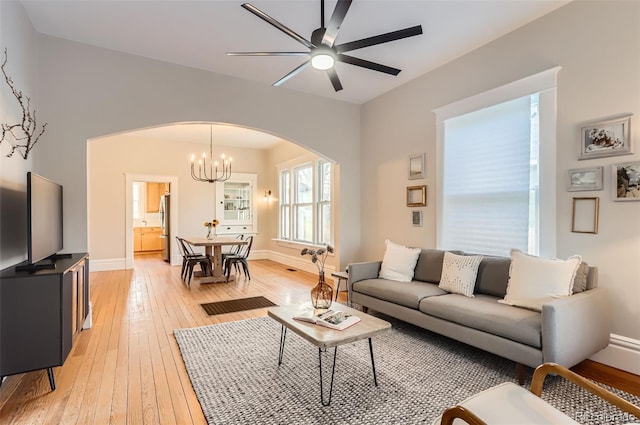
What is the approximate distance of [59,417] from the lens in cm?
208

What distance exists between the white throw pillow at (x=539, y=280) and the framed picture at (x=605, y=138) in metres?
0.92

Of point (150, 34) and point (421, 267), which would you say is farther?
point (421, 267)

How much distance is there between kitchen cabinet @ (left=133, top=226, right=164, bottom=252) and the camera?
10.2 metres

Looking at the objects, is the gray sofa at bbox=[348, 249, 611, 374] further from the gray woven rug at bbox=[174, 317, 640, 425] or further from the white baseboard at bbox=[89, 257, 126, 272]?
the white baseboard at bbox=[89, 257, 126, 272]

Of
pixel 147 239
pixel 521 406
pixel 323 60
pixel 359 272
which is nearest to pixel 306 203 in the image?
pixel 359 272

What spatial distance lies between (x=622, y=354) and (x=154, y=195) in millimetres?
11262

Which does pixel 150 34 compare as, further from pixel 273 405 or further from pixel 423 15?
pixel 273 405

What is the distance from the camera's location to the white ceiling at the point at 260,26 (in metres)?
3.03

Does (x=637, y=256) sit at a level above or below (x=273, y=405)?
above

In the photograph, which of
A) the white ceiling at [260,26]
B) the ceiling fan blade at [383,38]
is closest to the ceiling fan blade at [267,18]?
the ceiling fan blade at [383,38]

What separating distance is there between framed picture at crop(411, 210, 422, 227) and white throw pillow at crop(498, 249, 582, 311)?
5.48ft

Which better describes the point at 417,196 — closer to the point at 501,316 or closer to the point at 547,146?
the point at 547,146

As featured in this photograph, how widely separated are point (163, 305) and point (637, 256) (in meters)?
5.21

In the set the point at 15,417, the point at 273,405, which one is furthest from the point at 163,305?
the point at 273,405
